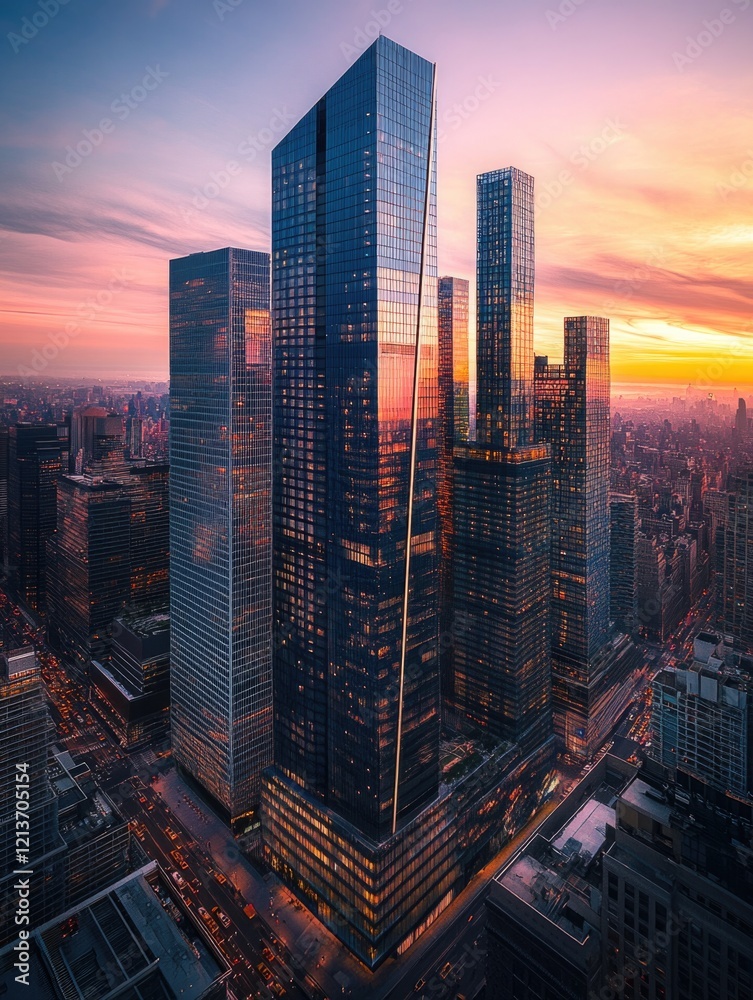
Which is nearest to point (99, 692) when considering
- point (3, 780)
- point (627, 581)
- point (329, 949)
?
point (3, 780)

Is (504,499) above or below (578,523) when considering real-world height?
above

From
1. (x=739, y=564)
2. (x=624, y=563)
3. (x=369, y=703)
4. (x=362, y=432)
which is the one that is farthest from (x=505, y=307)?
(x=739, y=564)

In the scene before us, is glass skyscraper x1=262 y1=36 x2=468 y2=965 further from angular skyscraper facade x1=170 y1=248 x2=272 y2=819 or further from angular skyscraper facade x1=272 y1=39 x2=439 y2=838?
angular skyscraper facade x1=170 y1=248 x2=272 y2=819

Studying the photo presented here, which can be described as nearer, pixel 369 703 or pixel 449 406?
pixel 369 703

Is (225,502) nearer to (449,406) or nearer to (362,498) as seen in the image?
(362,498)

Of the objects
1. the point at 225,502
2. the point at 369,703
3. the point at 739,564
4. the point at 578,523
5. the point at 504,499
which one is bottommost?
the point at 369,703

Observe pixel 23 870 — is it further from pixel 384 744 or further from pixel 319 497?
pixel 319 497

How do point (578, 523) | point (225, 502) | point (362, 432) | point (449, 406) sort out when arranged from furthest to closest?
point (449, 406) < point (578, 523) < point (225, 502) < point (362, 432)

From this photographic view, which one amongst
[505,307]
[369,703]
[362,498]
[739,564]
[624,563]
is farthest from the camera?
[624,563]
